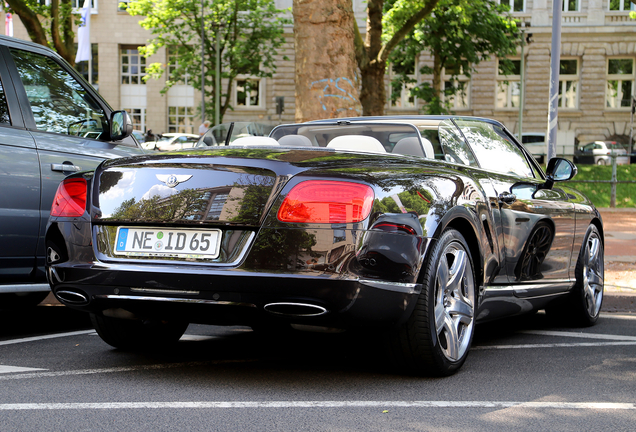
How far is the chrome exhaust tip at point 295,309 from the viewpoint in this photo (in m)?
3.66

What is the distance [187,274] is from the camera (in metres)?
3.75

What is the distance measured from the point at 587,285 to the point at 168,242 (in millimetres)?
3743

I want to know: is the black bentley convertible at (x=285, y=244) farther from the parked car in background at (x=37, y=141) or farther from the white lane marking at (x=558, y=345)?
the parked car in background at (x=37, y=141)

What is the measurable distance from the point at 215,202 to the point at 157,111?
46.8m

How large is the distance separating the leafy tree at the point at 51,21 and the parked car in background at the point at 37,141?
34.1 ft

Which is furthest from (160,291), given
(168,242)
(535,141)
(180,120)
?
(180,120)

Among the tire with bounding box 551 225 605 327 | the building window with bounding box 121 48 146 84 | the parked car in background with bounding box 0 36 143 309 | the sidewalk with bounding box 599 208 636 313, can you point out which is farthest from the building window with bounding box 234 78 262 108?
the tire with bounding box 551 225 605 327

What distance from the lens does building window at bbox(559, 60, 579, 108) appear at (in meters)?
46.3

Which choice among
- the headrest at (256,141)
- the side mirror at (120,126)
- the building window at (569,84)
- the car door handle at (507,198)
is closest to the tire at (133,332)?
the headrest at (256,141)

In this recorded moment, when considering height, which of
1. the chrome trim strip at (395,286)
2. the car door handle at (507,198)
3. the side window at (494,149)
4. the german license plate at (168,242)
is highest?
the side window at (494,149)

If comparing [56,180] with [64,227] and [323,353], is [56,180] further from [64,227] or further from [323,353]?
[323,353]

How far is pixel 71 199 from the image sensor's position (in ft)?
14.0

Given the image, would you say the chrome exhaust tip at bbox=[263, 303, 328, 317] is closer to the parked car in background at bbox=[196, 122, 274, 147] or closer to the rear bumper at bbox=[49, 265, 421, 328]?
the rear bumper at bbox=[49, 265, 421, 328]

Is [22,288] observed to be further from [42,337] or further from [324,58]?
[324,58]
